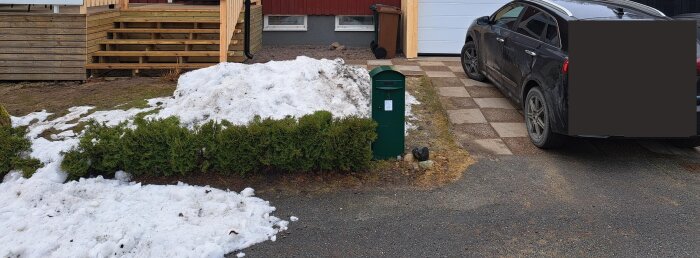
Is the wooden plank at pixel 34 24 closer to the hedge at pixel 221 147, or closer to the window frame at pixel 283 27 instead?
the hedge at pixel 221 147

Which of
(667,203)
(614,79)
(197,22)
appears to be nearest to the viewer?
(667,203)

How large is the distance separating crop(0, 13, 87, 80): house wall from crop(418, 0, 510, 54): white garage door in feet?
20.7

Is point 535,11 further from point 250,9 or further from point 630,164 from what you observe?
point 250,9

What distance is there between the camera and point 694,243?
4207 millimetres

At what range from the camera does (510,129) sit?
693 cm

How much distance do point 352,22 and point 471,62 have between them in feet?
15.6

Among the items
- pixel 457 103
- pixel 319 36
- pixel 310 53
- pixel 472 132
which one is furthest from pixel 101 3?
pixel 472 132

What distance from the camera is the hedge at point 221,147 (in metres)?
5.14

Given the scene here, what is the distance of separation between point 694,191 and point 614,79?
120cm

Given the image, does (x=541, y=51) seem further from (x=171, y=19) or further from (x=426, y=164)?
(x=171, y=19)

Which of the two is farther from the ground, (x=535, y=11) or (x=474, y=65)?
(x=535, y=11)

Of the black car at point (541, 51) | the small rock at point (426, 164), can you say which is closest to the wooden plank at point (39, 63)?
the small rock at point (426, 164)

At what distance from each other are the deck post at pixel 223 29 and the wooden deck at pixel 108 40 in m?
0.02

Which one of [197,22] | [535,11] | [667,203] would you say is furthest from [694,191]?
[197,22]
